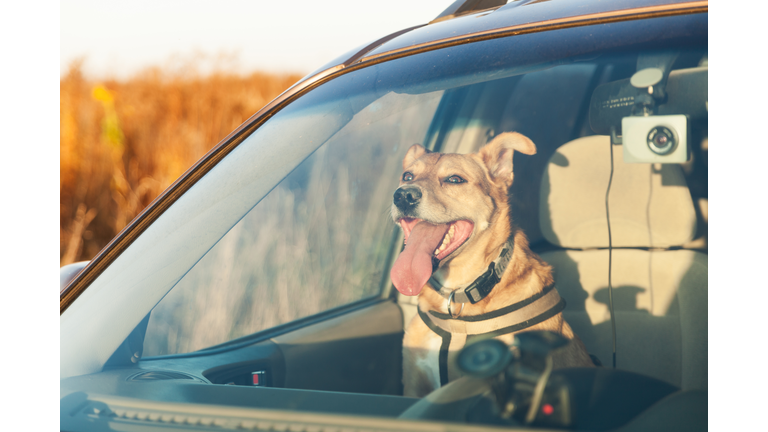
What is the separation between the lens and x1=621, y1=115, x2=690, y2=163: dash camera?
43.7 inches

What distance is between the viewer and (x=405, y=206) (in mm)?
1634

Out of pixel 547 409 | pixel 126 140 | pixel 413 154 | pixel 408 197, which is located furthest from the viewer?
pixel 126 140

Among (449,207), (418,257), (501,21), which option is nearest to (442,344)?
(418,257)

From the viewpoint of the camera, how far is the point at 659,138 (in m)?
1.12

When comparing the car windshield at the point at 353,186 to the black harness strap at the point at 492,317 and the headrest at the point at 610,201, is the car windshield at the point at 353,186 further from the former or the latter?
the black harness strap at the point at 492,317

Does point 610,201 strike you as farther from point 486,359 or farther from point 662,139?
point 486,359

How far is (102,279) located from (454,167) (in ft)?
3.37

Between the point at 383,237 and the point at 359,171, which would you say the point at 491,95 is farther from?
the point at 383,237

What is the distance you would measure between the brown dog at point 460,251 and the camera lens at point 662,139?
435 mm

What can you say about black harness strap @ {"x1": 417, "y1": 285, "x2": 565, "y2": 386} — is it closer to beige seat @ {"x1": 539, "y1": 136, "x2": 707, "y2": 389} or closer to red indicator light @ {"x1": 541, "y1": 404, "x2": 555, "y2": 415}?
beige seat @ {"x1": 539, "y1": 136, "x2": 707, "y2": 389}

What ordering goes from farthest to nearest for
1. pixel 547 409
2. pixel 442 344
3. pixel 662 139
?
1. pixel 442 344
2. pixel 662 139
3. pixel 547 409

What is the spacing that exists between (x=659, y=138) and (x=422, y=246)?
2.40ft

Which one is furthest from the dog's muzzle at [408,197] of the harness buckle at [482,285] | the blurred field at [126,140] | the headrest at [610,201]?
the blurred field at [126,140]

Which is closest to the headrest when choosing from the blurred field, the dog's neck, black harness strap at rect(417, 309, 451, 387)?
the dog's neck
